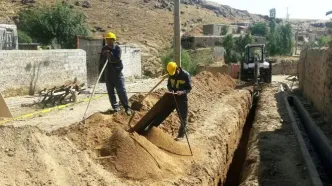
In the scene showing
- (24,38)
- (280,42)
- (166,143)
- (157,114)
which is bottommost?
(166,143)

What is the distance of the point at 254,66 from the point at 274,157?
13185mm

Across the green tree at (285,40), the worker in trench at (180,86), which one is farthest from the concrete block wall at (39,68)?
the green tree at (285,40)

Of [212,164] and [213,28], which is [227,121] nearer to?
[212,164]

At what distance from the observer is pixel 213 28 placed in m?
59.0

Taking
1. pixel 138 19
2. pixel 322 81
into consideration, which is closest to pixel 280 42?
pixel 138 19

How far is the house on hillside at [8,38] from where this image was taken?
22.3m

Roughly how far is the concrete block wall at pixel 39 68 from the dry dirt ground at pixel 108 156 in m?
7.71

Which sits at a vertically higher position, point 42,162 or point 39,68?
point 39,68

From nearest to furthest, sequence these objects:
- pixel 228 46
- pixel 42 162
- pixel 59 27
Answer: pixel 42 162
pixel 59 27
pixel 228 46

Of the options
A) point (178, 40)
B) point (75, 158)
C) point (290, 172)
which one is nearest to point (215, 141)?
point (290, 172)

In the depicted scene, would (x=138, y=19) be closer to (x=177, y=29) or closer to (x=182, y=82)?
(x=177, y=29)

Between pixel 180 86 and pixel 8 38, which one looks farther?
pixel 8 38

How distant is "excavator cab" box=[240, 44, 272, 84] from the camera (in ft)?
66.8

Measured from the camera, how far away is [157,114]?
24.0ft
